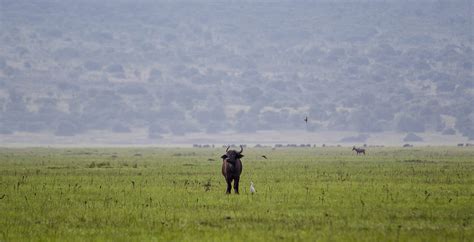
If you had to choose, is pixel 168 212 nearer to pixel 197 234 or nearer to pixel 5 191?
pixel 197 234

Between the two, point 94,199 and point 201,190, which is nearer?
point 94,199

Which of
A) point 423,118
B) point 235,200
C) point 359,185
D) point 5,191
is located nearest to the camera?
point 235,200

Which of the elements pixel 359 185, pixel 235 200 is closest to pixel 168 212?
pixel 235 200

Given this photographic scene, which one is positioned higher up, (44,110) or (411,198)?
(44,110)

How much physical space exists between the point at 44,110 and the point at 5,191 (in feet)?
550

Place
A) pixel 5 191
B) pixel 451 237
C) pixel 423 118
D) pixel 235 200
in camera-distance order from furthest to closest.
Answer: pixel 423 118 < pixel 5 191 < pixel 235 200 < pixel 451 237

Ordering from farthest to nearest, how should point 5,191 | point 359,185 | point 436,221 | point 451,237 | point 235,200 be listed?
point 359,185
point 5,191
point 235,200
point 436,221
point 451,237

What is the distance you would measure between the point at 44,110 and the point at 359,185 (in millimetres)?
167716

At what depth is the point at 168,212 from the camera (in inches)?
994

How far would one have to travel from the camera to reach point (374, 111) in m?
198

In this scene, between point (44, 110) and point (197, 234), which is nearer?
point (197, 234)

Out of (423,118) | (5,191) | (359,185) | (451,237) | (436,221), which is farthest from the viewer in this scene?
(423,118)

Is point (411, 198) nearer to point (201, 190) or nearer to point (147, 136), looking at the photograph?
point (201, 190)

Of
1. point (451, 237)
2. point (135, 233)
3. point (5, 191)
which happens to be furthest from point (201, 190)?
point (451, 237)
